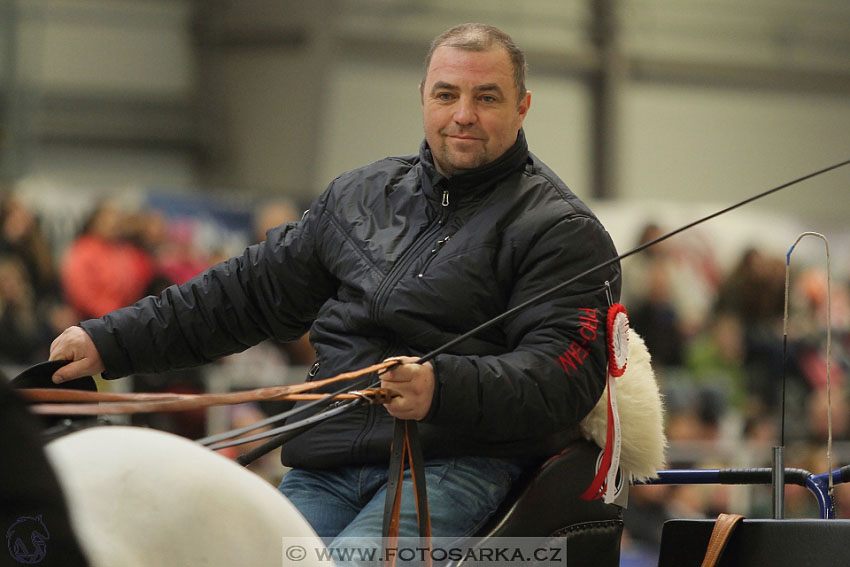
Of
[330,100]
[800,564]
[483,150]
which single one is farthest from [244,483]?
[330,100]

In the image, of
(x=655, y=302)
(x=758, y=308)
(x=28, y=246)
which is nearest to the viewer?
(x=28, y=246)

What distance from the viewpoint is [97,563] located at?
1.69 m

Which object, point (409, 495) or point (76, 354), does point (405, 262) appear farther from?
point (76, 354)

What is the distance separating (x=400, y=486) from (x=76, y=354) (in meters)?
0.81

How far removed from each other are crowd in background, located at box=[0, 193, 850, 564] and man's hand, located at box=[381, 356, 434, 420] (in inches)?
160

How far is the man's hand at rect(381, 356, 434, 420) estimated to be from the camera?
7.07ft

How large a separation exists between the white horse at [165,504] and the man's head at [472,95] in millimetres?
911

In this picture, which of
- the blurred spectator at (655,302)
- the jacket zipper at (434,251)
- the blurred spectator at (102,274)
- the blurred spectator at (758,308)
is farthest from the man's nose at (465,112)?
the blurred spectator at (758,308)

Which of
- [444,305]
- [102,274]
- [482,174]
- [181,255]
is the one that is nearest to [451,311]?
[444,305]

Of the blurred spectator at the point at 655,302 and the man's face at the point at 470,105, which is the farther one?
the blurred spectator at the point at 655,302

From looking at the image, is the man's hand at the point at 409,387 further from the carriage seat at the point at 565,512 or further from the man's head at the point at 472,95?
the man's head at the point at 472,95

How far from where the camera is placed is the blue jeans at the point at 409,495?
7.63 ft

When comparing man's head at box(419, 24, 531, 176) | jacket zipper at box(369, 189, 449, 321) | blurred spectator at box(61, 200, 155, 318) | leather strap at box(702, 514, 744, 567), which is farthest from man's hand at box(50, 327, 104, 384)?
blurred spectator at box(61, 200, 155, 318)

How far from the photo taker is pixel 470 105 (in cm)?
254
